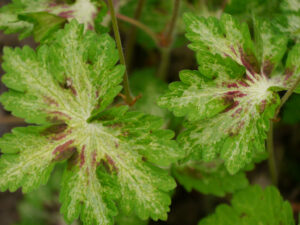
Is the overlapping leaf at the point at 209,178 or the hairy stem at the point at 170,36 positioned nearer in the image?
the overlapping leaf at the point at 209,178

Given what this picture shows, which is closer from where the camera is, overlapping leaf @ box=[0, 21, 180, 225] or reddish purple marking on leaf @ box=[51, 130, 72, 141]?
overlapping leaf @ box=[0, 21, 180, 225]

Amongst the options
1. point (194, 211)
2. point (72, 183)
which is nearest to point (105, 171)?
point (72, 183)

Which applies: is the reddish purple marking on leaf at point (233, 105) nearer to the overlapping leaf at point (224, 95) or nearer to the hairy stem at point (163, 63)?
the overlapping leaf at point (224, 95)

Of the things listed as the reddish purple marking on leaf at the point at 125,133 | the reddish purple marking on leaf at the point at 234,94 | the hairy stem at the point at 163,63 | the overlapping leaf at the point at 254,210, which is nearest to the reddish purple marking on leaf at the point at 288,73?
the reddish purple marking on leaf at the point at 234,94

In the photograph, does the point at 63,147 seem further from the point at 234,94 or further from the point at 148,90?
the point at 148,90

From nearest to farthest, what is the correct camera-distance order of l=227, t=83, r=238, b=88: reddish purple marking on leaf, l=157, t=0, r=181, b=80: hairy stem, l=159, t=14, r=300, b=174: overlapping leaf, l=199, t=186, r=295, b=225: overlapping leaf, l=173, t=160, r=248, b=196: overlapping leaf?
l=159, t=14, r=300, b=174: overlapping leaf < l=227, t=83, r=238, b=88: reddish purple marking on leaf < l=199, t=186, r=295, b=225: overlapping leaf < l=173, t=160, r=248, b=196: overlapping leaf < l=157, t=0, r=181, b=80: hairy stem

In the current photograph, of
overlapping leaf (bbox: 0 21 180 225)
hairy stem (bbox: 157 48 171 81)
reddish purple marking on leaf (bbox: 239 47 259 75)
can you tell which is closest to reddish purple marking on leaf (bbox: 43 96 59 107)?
overlapping leaf (bbox: 0 21 180 225)

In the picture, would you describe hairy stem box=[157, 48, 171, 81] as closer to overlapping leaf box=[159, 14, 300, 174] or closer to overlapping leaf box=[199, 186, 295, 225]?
overlapping leaf box=[159, 14, 300, 174]
